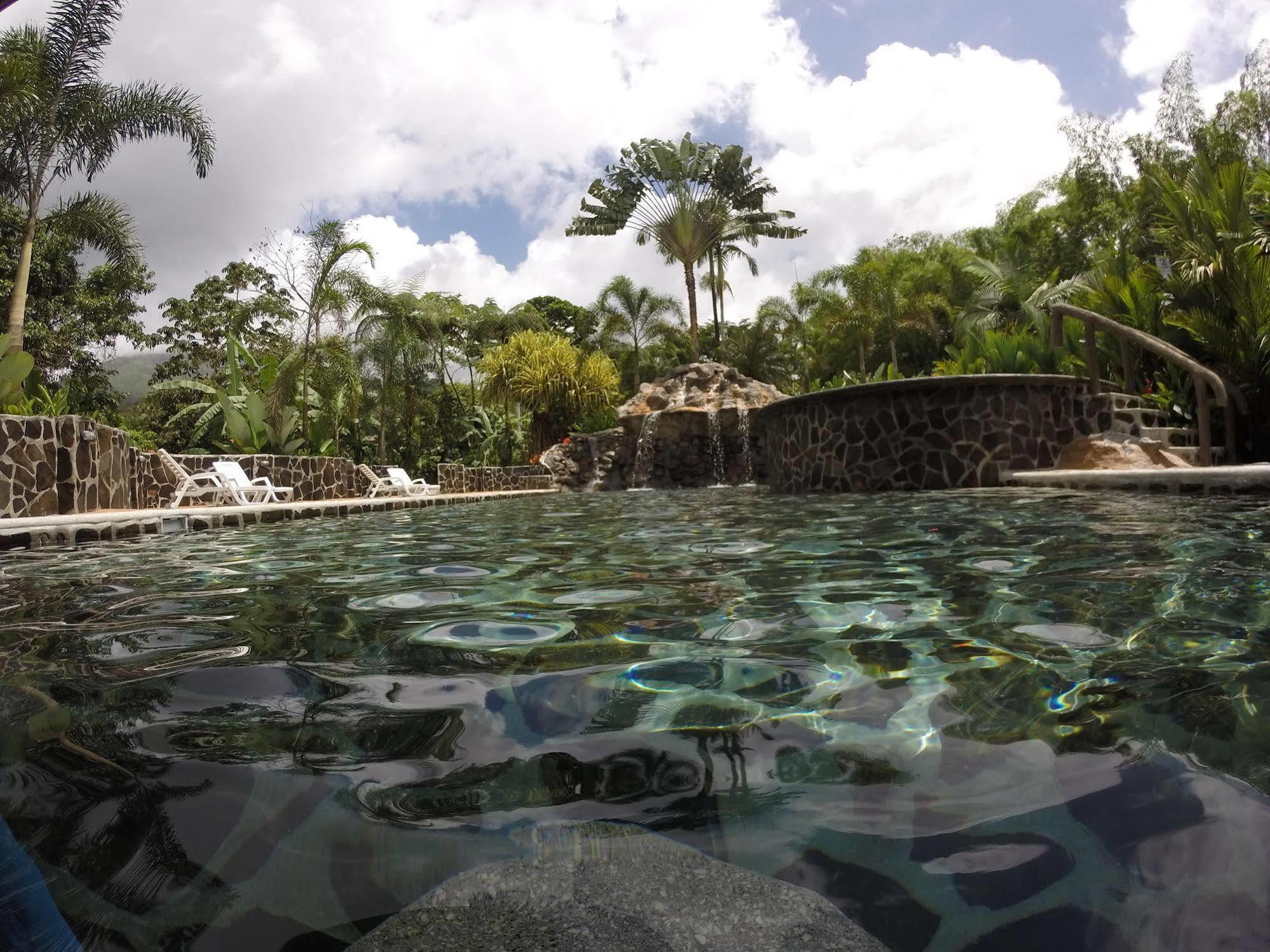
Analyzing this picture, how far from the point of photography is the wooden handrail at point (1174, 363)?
8.52 metres

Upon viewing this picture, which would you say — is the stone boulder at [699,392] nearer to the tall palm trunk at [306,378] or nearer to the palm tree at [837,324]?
the tall palm trunk at [306,378]

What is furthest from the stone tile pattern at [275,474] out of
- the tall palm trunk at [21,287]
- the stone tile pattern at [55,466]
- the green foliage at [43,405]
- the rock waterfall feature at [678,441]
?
the rock waterfall feature at [678,441]

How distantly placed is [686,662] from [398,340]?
856 inches

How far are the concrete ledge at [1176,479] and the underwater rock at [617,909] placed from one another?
259 inches

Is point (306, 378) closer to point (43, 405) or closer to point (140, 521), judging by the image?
point (43, 405)

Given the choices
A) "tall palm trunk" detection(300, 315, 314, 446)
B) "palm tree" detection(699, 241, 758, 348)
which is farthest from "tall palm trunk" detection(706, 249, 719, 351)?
"tall palm trunk" detection(300, 315, 314, 446)

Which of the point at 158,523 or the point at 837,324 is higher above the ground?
the point at 837,324

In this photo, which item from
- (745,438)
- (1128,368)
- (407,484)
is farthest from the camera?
(745,438)

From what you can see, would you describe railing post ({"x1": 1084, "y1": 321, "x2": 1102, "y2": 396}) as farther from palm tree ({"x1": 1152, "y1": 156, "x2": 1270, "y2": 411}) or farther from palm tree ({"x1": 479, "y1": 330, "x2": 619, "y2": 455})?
palm tree ({"x1": 479, "y1": 330, "x2": 619, "y2": 455})

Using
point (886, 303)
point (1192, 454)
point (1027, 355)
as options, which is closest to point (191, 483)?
point (1027, 355)

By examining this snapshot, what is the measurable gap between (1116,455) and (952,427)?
71.4 inches

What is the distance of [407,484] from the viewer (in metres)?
16.5

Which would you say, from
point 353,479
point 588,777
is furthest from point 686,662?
point 353,479

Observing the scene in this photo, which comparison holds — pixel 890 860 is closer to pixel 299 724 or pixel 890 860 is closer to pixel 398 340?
pixel 299 724
